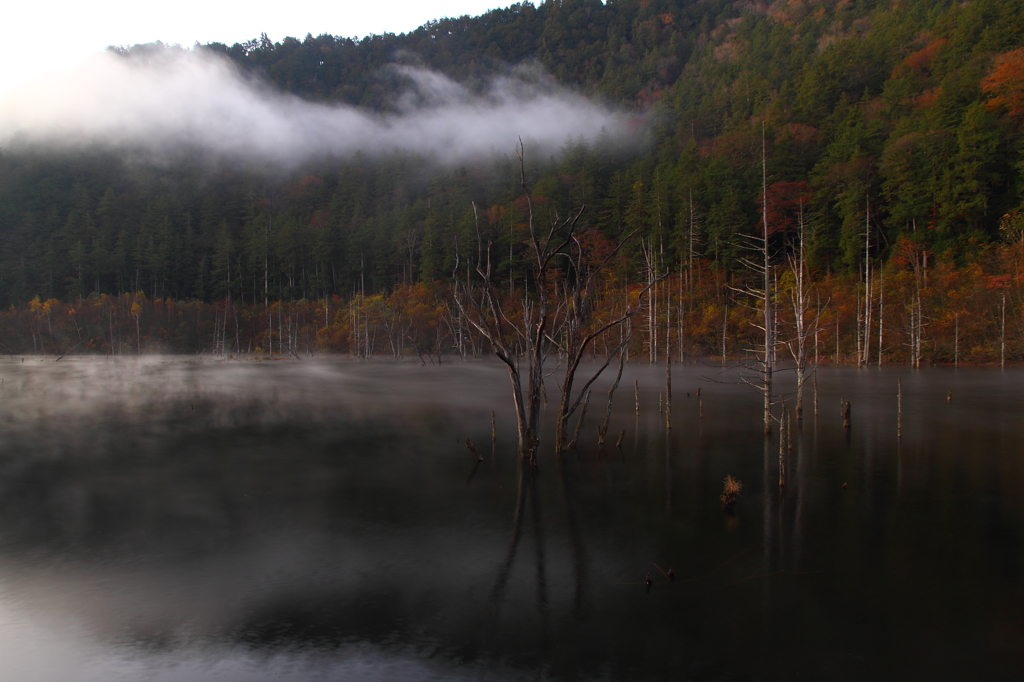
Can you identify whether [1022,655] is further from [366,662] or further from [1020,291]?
[1020,291]

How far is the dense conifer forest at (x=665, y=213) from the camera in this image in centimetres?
4722

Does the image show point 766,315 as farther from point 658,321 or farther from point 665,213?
point 665,213

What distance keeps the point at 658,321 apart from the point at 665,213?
67.8 ft

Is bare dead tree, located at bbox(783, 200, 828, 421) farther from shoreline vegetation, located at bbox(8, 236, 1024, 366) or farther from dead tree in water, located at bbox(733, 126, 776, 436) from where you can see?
dead tree in water, located at bbox(733, 126, 776, 436)

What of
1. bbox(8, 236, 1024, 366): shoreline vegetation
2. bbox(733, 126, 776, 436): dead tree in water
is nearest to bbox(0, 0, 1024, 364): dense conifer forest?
bbox(8, 236, 1024, 366): shoreline vegetation

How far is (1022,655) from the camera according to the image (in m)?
7.05

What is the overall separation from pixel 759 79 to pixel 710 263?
137ft

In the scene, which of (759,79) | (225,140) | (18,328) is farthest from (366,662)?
(225,140)

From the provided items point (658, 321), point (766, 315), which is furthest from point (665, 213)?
point (766, 315)

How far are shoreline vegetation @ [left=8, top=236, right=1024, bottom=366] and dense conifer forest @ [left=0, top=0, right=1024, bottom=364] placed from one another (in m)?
0.29

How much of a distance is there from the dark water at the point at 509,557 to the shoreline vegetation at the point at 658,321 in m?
4.69

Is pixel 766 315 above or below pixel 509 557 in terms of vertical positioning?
above

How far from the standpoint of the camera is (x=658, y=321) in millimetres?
51188

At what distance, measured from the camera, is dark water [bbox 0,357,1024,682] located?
287 inches
